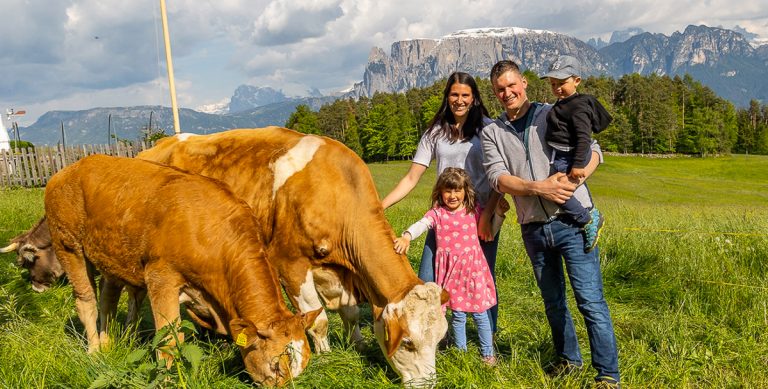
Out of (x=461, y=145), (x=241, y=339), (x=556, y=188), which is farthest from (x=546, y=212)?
(x=241, y=339)

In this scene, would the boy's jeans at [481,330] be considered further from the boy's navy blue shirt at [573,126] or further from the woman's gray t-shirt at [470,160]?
the boy's navy blue shirt at [573,126]

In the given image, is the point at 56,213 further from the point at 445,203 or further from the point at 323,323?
the point at 445,203

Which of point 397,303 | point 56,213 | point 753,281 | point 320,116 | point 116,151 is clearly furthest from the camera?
point 320,116

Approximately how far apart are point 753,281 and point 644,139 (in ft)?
328

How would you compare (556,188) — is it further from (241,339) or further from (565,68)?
(241,339)

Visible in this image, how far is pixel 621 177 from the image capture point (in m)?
50.0

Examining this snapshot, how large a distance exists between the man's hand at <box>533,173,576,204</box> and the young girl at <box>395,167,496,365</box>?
3.55 feet

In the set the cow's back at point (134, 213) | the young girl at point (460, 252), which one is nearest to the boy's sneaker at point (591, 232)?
the young girl at point (460, 252)

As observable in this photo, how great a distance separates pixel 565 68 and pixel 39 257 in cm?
739

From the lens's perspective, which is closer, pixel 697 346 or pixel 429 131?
pixel 697 346

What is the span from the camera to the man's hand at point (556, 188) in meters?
4.06

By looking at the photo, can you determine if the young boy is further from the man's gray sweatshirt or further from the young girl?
the young girl

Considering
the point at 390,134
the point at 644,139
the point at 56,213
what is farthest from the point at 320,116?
the point at 56,213

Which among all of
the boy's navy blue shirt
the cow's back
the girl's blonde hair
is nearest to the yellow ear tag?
the cow's back
